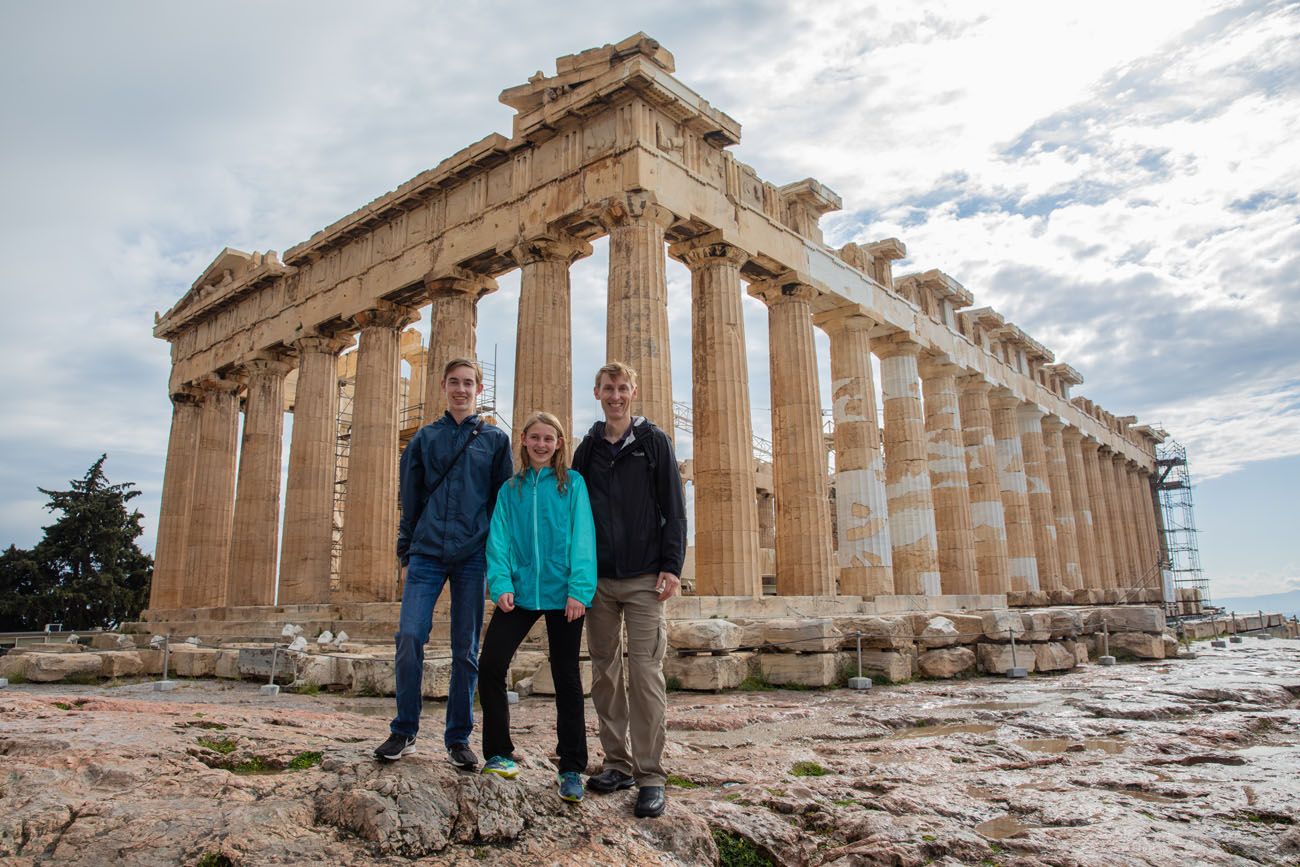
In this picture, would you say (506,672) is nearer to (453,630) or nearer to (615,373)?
(453,630)

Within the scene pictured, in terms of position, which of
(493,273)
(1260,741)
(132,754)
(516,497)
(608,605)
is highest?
(493,273)

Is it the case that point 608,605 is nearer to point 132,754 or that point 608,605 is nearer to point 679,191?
point 132,754

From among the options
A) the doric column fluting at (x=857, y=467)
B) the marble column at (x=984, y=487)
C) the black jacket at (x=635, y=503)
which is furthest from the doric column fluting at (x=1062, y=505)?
the black jacket at (x=635, y=503)

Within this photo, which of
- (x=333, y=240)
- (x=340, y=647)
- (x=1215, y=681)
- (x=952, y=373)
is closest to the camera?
(x=1215, y=681)

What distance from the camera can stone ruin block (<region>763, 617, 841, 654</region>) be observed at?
11039 millimetres

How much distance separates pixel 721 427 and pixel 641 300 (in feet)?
9.71

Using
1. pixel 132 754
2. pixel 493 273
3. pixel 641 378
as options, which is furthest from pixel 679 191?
pixel 132 754

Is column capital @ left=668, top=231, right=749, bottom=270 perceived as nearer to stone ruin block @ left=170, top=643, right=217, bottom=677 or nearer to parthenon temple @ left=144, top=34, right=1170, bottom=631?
parthenon temple @ left=144, top=34, right=1170, bottom=631

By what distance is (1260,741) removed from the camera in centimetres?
672

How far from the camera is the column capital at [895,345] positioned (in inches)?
927

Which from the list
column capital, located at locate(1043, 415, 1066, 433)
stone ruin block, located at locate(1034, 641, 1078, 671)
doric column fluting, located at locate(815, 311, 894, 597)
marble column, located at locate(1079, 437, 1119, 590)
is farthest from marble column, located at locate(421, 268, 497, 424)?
marble column, located at locate(1079, 437, 1119, 590)

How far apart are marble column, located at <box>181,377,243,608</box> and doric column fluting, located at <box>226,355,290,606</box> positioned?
146 centimetres

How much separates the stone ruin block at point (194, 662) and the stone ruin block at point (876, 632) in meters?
9.55

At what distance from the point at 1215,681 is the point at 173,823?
39.5ft
